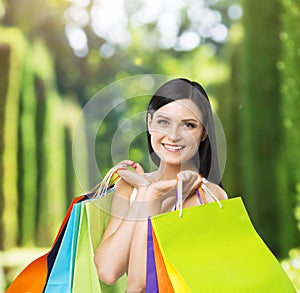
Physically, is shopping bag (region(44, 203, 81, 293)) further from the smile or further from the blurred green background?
the blurred green background

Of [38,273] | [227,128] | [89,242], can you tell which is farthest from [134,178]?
[227,128]

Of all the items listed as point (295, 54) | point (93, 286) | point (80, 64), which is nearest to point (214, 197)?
point (93, 286)

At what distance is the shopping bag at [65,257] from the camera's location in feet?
3.81

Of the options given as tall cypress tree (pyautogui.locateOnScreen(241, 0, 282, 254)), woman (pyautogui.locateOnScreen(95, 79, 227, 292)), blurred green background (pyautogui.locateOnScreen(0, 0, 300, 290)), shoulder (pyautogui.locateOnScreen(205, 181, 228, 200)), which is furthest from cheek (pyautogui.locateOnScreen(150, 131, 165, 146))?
tall cypress tree (pyautogui.locateOnScreen(241, 0, 282, 254))

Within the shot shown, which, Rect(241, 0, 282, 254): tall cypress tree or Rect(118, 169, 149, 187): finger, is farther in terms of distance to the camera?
Rect(241, 0, 282, 254): tall cypress tree

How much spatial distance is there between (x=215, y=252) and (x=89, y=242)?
0.84 feet

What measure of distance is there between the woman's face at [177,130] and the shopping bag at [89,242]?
0.51 feet

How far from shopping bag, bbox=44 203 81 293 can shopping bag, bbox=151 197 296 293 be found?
18cm

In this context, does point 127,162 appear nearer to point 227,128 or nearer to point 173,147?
point 173,147

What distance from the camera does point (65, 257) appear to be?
117cm

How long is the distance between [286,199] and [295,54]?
138 cm

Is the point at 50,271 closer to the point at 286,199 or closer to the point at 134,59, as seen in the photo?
the point at 286,199

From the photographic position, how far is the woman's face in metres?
1.17

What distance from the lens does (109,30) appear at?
815 cm
